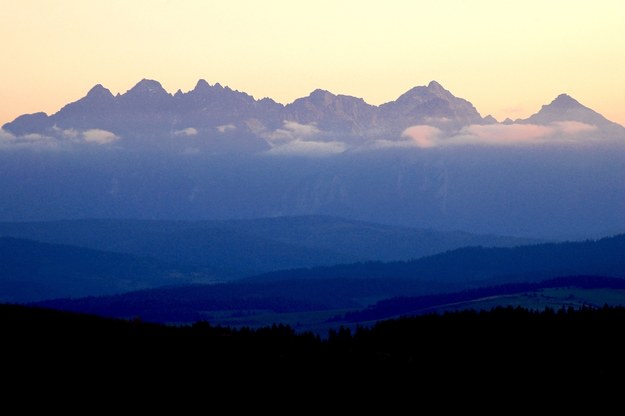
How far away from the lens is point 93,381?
222 ft

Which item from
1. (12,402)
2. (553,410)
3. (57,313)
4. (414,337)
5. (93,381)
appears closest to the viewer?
(12,402)

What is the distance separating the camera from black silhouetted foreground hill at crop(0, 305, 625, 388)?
237 feet

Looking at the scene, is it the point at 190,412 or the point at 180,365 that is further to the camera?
the point at 180,365

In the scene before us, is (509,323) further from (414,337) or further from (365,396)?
(365,396)

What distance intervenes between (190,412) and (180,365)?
759 centimetres

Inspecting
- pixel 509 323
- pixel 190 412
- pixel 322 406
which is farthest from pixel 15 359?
pixel 509 323

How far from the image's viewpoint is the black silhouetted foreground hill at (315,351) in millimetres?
72188

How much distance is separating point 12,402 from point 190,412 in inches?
380

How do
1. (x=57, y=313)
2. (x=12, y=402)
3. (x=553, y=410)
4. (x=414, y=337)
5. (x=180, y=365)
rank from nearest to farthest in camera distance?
(x=12, y=402)
(x=180, y=365)
(x=57, y=313)
(x=553, y=410)
(x=414, y=337)

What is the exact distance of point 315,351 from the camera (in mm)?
91812

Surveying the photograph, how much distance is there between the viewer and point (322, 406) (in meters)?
76.8

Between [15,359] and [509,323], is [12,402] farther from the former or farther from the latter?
[509,323]

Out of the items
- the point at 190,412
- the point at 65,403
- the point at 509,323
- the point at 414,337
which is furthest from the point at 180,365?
the point at 509,323

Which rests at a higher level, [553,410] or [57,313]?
[57,313]
